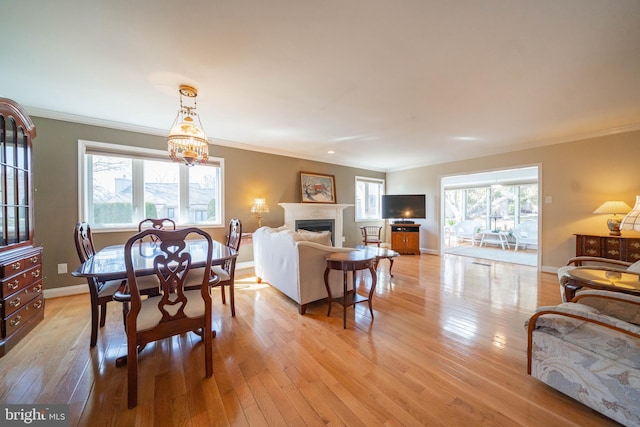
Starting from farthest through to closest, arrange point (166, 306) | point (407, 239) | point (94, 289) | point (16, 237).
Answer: point (407, 239), point (16, 237), point (94, 289), point (166, 306)

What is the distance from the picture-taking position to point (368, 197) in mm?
6758

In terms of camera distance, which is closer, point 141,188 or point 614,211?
point 614,211

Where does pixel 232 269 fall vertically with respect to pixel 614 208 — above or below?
below

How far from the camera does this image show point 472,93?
8.14 ft

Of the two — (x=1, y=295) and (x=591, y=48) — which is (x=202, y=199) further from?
(x=591, y=48)

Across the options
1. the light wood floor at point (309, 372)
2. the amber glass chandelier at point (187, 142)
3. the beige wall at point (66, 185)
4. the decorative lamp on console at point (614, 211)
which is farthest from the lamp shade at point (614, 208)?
the beige wall at point (66, 185)

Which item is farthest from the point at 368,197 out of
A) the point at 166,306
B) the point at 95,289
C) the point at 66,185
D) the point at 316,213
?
the point at 66,185

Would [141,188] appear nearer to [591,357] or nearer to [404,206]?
[591,357]

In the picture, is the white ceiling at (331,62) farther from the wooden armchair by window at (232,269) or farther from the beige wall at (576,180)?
the wooden armchair by window at (232,269)

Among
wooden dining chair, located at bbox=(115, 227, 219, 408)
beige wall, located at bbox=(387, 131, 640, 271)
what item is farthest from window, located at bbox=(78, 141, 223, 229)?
beige wall, located at bbox=(387, 131, 640, 271)

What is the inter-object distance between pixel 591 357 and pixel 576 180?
408cm

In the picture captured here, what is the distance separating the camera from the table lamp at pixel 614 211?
131 inches

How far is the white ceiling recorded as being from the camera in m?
1.48

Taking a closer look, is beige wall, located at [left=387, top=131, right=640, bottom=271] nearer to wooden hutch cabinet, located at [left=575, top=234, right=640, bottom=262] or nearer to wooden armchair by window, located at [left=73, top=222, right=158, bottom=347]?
wooden hutch cabinet, located at [left=575, top=234, right=640, bottom=262]
